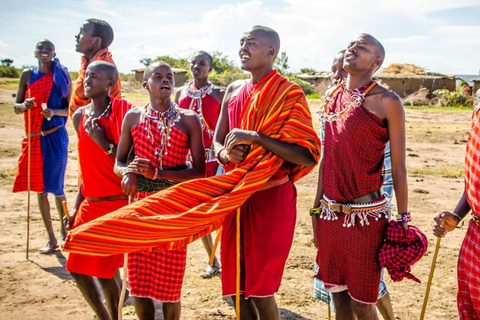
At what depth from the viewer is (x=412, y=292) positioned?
202 inches

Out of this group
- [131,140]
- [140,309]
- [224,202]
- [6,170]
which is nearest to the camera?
[224,202]

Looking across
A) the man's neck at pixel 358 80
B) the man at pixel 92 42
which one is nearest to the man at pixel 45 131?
the man at pixel 92 42

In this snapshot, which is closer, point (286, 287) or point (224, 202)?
point (224, 202)

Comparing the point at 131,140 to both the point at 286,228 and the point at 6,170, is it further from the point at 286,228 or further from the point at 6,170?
the point at 6,170

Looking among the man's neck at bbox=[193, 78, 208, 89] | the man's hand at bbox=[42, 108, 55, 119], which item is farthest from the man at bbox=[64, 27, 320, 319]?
the man's hand at bbox=[42, 108, 55, 119]

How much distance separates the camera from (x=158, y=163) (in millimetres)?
3711

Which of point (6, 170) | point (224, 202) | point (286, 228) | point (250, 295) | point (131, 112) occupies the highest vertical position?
point (131, 112)

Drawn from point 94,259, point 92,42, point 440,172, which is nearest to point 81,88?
point 92,42

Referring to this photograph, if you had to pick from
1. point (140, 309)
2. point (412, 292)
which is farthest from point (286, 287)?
point (140, 309)

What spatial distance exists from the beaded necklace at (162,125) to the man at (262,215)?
0.50 metres

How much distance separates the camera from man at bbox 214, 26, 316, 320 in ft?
10.6

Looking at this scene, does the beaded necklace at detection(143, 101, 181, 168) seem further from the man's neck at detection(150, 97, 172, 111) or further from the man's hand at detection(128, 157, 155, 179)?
the man's hand at detection(128, 157, 155, 179)

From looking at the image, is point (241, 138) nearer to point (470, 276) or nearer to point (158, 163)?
point (158, 163)

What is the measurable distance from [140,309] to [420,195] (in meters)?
6.61
